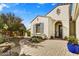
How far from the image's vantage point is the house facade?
201 centimetres

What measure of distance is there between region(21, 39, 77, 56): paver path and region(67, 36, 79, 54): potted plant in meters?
0.04

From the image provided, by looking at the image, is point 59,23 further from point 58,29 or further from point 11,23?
point 11,23

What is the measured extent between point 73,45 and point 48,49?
0.90 ft

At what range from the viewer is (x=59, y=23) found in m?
2.04

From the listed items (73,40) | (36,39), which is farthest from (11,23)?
(73,40)

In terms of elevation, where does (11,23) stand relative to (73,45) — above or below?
above

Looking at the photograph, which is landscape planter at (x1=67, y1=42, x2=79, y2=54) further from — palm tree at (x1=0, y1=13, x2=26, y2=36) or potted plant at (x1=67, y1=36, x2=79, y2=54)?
palm tree at (x1=0, y1=13, x2=26, y2=36)

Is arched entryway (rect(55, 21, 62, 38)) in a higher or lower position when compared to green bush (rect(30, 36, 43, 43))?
higher

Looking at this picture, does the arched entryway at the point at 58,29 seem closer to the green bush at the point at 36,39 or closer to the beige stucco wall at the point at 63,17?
the beige stucco wall at the point at 63,17

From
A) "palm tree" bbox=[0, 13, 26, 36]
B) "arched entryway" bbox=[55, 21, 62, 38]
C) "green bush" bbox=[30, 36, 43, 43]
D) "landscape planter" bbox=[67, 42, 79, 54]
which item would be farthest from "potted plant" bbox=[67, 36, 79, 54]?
"palm tree" bbox=[0, 13, 26, 36]

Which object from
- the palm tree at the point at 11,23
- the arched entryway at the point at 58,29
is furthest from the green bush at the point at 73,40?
the palm tree at the point at 11,23

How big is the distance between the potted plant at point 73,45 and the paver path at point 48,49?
39mm

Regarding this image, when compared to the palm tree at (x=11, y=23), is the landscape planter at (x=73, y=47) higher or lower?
lower

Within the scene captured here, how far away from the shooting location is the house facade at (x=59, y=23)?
2.01m
